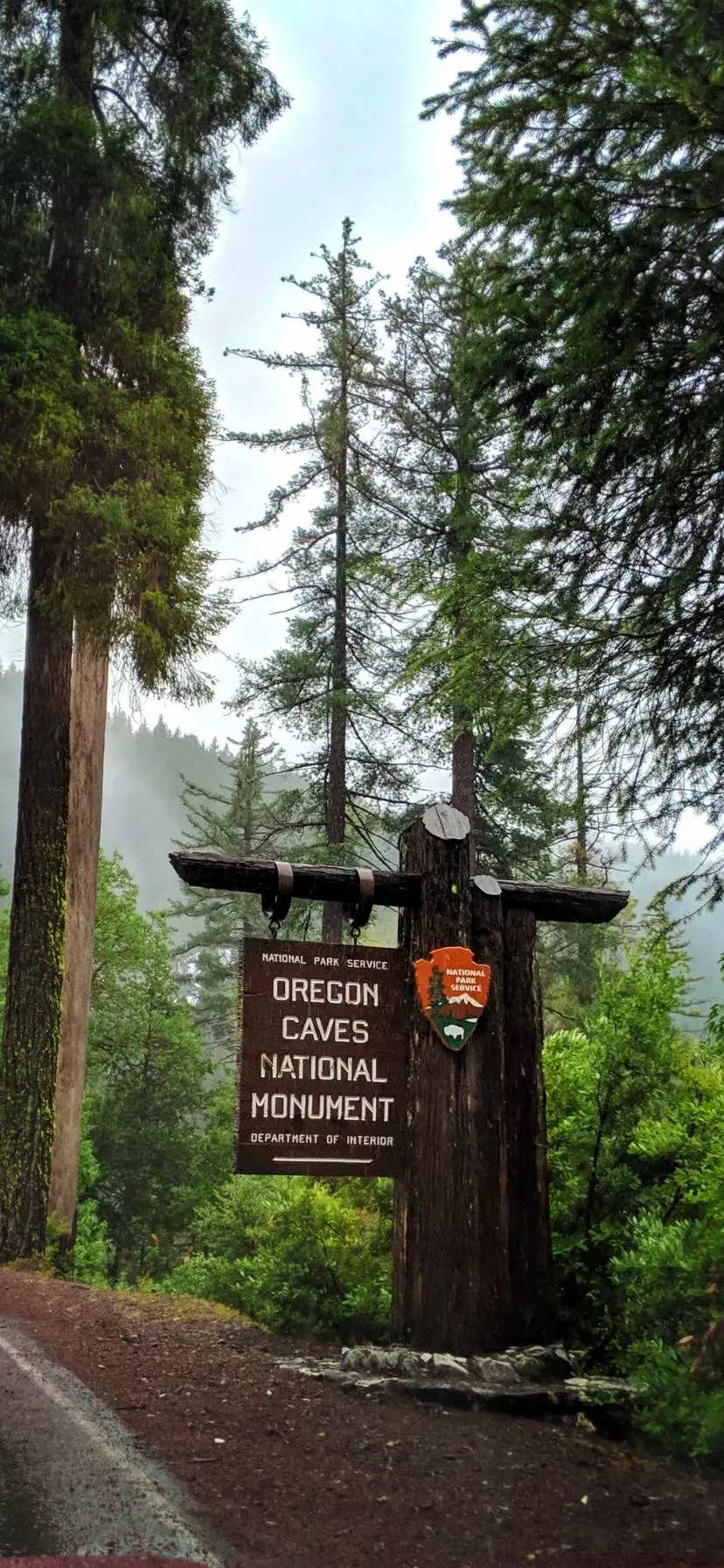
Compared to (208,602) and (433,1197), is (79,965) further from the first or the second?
(433,1197)

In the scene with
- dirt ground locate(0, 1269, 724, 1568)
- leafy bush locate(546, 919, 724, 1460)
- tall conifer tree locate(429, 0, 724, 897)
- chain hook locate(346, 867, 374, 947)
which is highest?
tall conifer tree locate(429, 0, 724, 897)

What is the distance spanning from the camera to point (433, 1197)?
5.44m

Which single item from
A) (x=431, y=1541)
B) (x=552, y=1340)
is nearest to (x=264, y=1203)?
(x=552, y=1340)

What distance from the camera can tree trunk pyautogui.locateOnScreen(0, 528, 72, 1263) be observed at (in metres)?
9.77

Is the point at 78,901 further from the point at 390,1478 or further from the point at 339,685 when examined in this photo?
the point at 390,1478

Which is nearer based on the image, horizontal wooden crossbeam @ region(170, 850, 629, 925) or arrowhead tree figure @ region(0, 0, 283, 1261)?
horizontal wooden crossbeam @ region(170, 850, 629, 925)

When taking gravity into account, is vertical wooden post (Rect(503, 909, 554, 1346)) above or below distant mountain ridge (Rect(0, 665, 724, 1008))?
below

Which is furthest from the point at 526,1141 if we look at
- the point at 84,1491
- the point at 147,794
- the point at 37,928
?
the point at 147,794

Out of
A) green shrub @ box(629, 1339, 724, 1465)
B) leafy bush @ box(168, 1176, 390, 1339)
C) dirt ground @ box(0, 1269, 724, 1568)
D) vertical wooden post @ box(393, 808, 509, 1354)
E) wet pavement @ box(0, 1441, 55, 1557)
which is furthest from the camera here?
leafy bush @ box(168, 1176, 390, 1339)

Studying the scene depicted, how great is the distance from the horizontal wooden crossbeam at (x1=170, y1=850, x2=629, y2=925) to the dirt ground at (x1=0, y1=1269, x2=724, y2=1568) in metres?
2.31

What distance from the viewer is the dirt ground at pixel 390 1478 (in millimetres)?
3604

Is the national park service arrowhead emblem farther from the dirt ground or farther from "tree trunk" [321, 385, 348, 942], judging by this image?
"tree trunk" [321, 385, 348, 942]

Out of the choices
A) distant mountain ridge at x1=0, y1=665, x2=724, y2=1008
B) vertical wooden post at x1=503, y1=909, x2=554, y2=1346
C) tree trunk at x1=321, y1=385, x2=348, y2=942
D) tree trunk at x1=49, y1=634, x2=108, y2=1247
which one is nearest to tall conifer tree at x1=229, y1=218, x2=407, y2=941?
tree trunk at x1=321, y1=385, x2=348, y2=942

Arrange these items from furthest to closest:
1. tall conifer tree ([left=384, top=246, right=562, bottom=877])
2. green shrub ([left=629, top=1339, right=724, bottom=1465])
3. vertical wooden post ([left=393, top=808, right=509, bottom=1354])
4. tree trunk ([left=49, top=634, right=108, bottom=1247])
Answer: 1. tall conifer tree ([left=384, top=246, right=562, bottom=877])
2. tree trunk ([left=49, top=634, right=108, bottom=1247])
3. vertical wooden post ([left=393, top=808, right=509, bottom=1354])
4. green shrub ([left=629, top=1339, right=724, bottom=1465])
